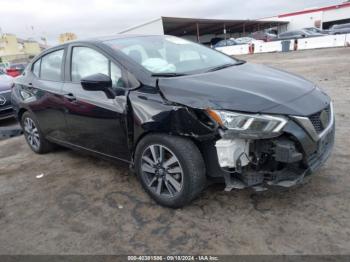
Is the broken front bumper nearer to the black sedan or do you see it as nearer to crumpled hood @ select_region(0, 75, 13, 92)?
the black sedan

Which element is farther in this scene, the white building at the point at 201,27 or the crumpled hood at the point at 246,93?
the white building at the point at 201,27

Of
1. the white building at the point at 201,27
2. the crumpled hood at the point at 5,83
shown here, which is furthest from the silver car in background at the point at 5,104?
the white building at the point at 201,27

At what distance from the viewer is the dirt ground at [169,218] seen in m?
2.35

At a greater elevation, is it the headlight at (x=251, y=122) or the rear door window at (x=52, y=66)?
the rear door window at (x=52, y=66)

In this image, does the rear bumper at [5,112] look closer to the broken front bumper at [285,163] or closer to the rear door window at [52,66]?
the rear door window at [52,66]

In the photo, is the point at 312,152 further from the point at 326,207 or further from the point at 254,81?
the point at 254,81

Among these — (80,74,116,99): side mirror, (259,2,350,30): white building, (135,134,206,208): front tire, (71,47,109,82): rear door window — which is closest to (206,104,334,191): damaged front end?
(135,134,206,208): front tire

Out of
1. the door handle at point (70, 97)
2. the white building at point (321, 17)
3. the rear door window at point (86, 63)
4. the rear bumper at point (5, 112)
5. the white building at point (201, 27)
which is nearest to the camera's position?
the rear door window at point (86, 63)

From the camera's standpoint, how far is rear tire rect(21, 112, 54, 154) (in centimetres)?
455

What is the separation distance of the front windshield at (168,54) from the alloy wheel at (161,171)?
2.59ft

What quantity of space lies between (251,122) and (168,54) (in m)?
1.50

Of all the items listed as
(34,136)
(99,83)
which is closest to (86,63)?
(99,83)

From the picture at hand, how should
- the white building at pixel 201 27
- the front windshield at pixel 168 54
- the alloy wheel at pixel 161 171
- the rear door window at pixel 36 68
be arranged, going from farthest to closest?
1. the white building at pixel 201 27
2. the rear door window at pixel 36 68
3. the front windshield at pixel 168 54
4. the alloy wheel at pixel 161 171

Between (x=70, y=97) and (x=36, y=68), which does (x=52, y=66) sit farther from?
(x=70, y=97)
